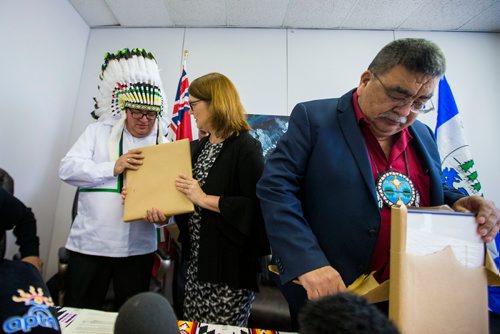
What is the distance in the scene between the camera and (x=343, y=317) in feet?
0.88

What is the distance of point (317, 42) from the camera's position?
2.79 meters

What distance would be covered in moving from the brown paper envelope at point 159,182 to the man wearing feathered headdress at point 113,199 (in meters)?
0.07

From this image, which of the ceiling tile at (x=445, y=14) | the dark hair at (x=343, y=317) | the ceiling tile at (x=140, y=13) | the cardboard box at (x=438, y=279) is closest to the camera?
the dark hair at (x=343, y=317)

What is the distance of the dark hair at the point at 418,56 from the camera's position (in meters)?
0.69

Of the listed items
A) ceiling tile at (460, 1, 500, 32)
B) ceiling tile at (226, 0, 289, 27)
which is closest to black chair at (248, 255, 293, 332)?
ceiling tile at (226, 0, 289, 27)

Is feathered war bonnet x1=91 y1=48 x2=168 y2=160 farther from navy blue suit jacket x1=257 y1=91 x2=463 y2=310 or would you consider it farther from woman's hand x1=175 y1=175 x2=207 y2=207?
navy blue suit jacket x1=257 y1=91 x2=463 y2=310

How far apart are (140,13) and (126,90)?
169 centimetres

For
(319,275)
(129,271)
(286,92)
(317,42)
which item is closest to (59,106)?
(129,271)

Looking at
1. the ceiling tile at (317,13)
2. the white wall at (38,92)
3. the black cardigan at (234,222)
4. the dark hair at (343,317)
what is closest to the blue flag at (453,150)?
the ceiling tile at (317,13)

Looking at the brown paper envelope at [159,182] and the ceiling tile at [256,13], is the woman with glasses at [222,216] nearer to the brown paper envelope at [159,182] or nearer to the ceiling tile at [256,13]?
the brown paper envelope at [159,182]

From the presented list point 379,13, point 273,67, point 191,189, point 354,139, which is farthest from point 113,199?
point 379,13

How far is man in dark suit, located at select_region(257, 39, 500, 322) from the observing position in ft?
2.29

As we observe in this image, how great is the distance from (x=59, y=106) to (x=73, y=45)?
0.65m

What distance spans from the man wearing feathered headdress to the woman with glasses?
0.29 metres
